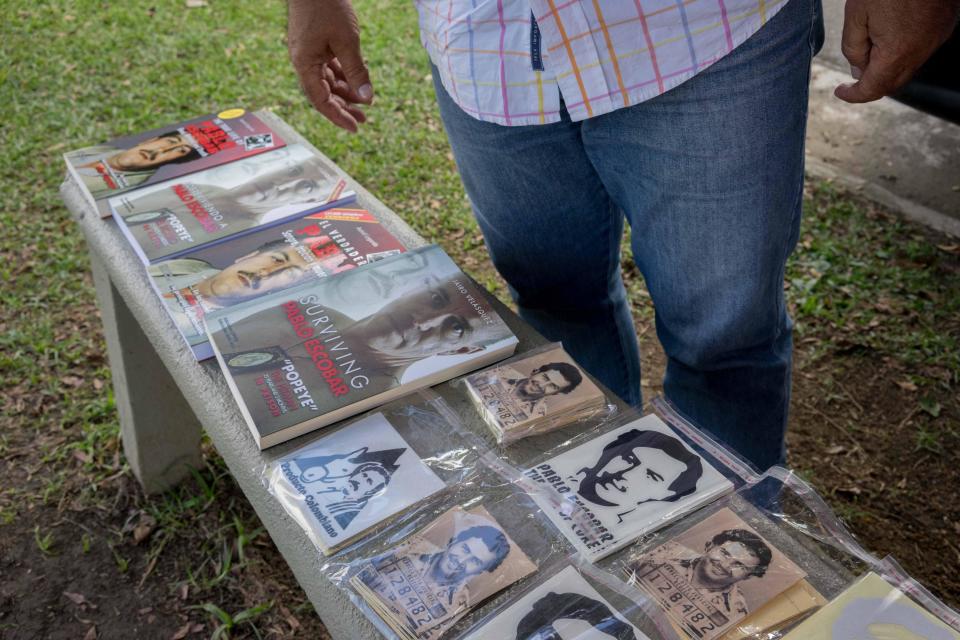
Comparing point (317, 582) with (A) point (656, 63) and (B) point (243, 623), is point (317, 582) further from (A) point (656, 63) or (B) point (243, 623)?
(B) point (243, 623)

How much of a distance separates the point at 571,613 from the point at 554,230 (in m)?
0.64

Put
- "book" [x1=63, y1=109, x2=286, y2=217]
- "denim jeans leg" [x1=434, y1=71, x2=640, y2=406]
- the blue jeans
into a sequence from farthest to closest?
"book" [x1=63, y1=109, x2=286, y2=217] → "denim jeans leg" [x1=434, y1=71, x2=640, y2=406] → the blue jeans

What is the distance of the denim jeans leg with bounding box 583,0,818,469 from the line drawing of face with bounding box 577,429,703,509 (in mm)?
243

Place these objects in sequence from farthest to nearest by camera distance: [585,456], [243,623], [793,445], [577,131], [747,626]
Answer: [793,445] → [243,623] → [577,131] → [585,456] → [747,626]

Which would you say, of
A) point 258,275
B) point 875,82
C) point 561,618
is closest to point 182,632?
point 258,275

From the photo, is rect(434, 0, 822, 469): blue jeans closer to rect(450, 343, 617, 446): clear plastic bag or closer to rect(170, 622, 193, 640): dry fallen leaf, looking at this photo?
rect(450, 343, 617, 446): clear plastic bag

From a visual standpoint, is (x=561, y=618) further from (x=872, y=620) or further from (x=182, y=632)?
(x=182, y=632)

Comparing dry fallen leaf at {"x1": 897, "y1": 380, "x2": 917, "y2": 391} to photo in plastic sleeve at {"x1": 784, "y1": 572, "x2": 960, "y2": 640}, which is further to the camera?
dry fallen leaf at {"x1": 897, "y1": 380, "x2": 917, "y2": 391}

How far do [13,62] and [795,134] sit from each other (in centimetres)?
348

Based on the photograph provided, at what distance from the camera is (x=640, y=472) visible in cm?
96

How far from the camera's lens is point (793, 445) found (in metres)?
1.93

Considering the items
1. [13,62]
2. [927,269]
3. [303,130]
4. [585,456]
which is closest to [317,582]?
[585,456]

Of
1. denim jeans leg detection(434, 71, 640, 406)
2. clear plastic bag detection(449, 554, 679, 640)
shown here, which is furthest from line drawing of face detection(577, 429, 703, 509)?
denim jeans leg detection(434, 71, 640, 406)

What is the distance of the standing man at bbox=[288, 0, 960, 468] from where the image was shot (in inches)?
38.4
